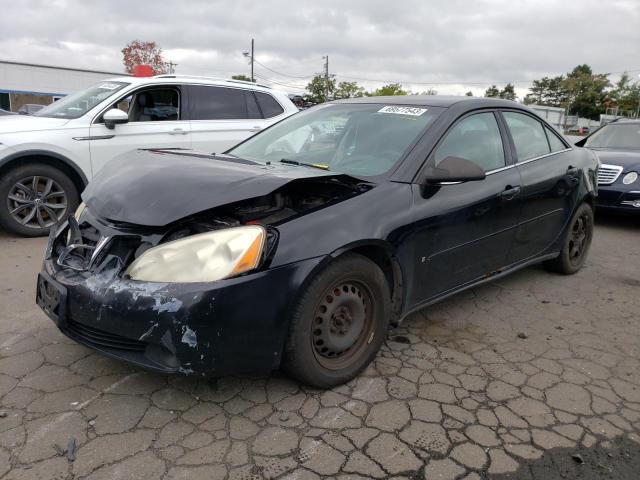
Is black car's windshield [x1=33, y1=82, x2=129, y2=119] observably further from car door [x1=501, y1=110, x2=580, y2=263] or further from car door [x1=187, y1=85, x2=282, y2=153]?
car door [x1=501, y1=110, x2=580, y2=263]

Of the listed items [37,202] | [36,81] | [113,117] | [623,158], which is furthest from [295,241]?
[36,81]

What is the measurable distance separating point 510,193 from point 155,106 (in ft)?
14.7

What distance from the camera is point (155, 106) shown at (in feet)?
21.0

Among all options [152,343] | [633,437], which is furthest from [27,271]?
[633,437]

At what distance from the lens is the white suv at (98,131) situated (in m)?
5.48

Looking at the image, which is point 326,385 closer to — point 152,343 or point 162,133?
point 152,343

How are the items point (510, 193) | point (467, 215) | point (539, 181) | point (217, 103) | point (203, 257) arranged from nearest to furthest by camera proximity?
point (203, 257) < point (467, 215) < point (510, 193) < point (539, 181) < point (217, 103)

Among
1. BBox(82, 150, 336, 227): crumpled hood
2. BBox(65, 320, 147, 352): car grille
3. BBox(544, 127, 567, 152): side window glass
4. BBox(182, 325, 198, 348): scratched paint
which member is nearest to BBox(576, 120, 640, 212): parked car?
BBox(544, 127, 567, 152): side window glass

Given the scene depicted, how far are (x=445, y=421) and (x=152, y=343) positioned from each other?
144 cm

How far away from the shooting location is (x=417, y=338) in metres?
3.48

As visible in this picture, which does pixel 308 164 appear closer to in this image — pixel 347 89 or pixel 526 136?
pixel 526 136

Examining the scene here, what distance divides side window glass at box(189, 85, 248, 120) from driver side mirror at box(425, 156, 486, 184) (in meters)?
4.41

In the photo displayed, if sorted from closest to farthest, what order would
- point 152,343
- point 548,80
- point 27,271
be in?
1. point 152,343
2. point 27,271
3. point 548,80

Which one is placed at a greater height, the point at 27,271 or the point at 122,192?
the point at 122,192
